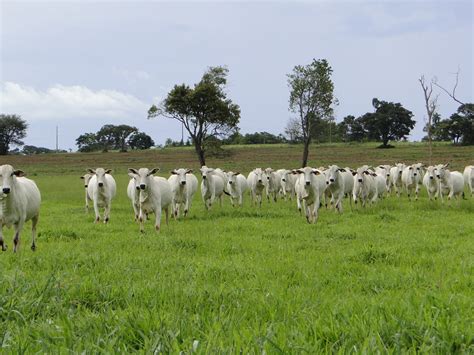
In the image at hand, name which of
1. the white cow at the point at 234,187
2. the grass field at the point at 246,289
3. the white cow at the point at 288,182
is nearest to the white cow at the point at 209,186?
the white cow at the point at 234,187

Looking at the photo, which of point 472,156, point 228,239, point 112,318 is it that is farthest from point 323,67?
point 112,318

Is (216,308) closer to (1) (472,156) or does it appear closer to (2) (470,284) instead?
(2) (470,284)

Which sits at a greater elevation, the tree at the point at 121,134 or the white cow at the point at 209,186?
the tree at the point at 121,134

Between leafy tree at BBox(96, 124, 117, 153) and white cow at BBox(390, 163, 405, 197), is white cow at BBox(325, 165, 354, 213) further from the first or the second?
leafy tree at BBox(96, 124, 117, 153)

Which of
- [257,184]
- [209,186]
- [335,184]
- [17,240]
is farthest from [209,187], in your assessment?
[17,240]

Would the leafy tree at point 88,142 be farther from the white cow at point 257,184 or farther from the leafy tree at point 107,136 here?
the white cow at point 257,184

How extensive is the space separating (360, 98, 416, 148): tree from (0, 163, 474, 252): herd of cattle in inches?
2718

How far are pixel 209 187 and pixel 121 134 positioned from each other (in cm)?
10042

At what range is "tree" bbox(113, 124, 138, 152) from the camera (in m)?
117

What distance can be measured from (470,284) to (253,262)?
3.32 meters

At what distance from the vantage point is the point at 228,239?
11648 mm

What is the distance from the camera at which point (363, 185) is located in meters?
21.6

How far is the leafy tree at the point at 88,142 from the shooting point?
11460 centimetres

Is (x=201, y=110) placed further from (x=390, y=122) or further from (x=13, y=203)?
(x=390, y=122)
